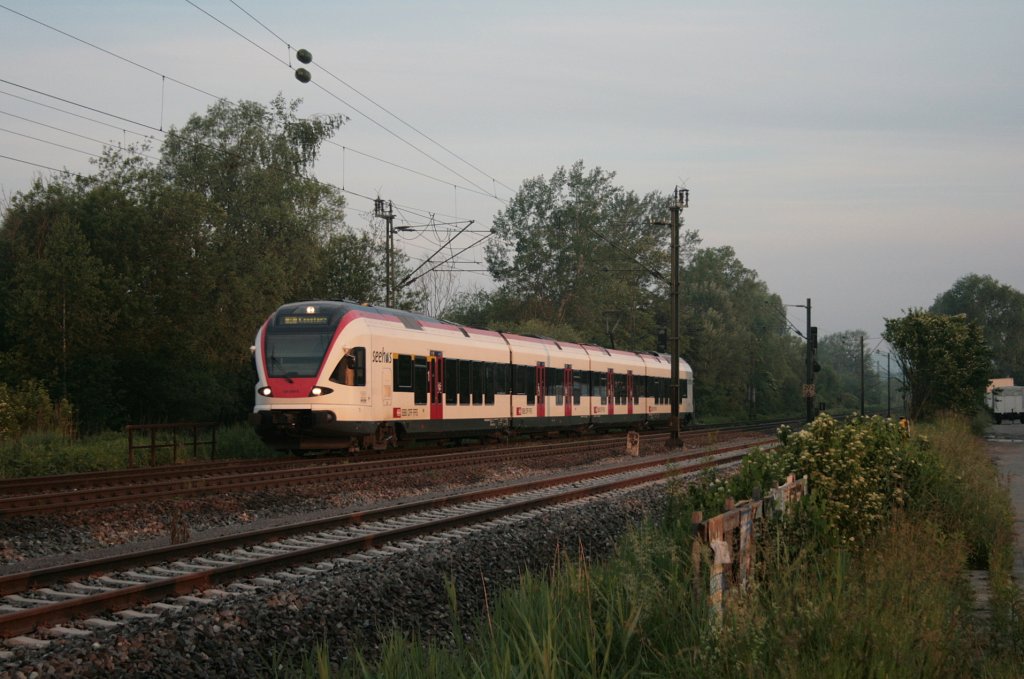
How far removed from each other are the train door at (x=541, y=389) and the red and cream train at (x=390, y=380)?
0.03 m

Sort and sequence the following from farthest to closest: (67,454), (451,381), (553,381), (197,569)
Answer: (553,381)
(451,381)
(67,454)
(197,569)

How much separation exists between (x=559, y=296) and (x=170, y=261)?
150ft

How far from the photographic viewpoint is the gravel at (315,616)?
6.48m

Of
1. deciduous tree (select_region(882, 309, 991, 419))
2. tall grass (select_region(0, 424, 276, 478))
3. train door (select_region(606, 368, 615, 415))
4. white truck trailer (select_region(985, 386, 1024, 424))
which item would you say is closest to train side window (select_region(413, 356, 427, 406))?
tall grass (select_region(0, 424, 276, 478))

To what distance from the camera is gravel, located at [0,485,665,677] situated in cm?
648

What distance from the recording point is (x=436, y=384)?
26.2m

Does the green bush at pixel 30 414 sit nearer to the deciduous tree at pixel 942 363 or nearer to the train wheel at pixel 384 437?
the train wheel at pixel 384 437

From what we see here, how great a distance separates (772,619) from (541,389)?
2769 centimetres

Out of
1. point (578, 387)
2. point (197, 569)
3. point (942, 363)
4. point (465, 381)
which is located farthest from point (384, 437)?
point (942, 363)

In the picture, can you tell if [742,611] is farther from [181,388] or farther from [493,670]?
[181,388]

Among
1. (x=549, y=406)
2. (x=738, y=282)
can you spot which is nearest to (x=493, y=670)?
(x=549, y=406)

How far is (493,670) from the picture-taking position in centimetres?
579

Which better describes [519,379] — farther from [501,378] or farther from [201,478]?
[201,478]

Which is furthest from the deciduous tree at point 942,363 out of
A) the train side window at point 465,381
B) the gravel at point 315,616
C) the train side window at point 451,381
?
the gravel at point 315,616
